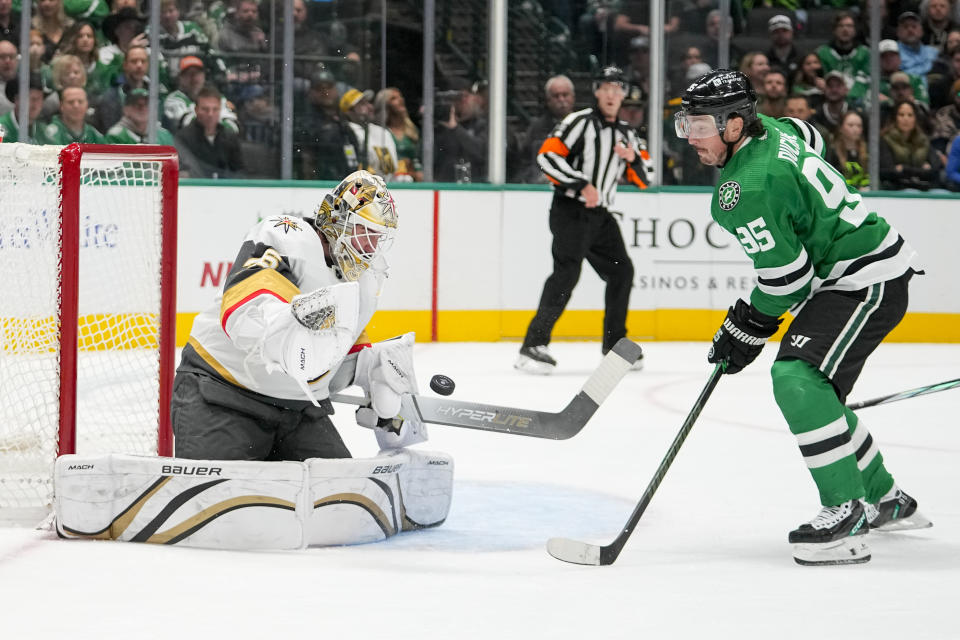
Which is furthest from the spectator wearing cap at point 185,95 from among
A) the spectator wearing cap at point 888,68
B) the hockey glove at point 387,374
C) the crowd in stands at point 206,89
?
the hockey glove at point 387,374

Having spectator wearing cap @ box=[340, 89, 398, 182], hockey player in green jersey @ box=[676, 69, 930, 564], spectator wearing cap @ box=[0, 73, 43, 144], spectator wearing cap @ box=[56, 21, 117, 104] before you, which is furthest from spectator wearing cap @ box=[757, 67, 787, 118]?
hockey player in green jersey @ box=[676, 69, 930, 564]

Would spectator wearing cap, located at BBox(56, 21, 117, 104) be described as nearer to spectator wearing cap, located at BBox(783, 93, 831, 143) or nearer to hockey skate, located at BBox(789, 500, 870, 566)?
spectator wearing cap, located at BBox(783, 93, 831, 143)

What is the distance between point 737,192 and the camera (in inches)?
96.6

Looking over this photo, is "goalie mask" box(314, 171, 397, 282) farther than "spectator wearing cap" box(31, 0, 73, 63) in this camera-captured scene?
No

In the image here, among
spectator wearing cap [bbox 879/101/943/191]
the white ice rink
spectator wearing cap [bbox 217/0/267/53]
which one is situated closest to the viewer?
the white ice rink

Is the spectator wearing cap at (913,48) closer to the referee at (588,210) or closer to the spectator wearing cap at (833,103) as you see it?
the spectator wearing cap at (833,103)

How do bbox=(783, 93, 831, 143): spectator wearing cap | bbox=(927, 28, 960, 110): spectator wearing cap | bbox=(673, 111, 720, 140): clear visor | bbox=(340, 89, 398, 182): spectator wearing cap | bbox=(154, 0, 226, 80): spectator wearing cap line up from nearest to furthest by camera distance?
bbox=(673, 111, 720, 140): clear visor
bbox=(154, 0, 226, 80): spectator wearing cap
bbox=(340, 89, 398, 182): spectator wearing cap
bbox=(783, 93, 831, 143): spectator wearing cap
bbox=(927, 28, 960, 110): spectator wearing cap

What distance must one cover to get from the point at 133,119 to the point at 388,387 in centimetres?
419

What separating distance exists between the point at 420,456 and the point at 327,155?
14.0 ft

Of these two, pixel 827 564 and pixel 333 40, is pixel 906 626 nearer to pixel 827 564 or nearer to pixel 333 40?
pixel 827 564

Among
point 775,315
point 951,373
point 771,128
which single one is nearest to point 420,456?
point 775,315

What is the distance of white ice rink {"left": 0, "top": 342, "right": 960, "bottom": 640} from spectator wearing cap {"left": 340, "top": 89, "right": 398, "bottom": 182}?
334 cm

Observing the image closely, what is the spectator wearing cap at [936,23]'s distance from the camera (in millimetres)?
7527

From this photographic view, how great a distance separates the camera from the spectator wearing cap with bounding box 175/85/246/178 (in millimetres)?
6477
